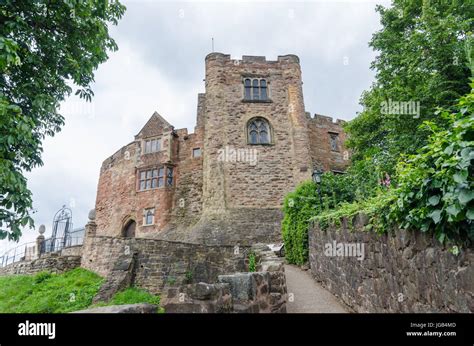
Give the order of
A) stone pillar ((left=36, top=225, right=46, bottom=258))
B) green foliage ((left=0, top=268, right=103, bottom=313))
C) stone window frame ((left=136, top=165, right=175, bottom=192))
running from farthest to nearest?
stone window frame ((left=136, top=165, right=175, bottom=192)) < stone pillar ((left=36, top=225, right=46, bottom=258)) < green foliage ((left=0, top=268, right=103, bottom=313))

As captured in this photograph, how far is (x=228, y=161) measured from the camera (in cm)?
1911

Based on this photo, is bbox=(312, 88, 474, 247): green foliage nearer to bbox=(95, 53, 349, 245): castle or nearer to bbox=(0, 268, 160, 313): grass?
bbox=(0, 268, 160, 313): grass

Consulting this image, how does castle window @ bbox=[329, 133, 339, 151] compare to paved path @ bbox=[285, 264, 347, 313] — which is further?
castle window @ bbox=[329, 133, 339, 151]

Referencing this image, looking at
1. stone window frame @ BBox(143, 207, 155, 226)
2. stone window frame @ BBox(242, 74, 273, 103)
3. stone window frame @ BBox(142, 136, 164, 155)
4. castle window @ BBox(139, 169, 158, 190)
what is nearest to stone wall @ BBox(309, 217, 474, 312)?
stone window frame @ BBox(242, 74, 273, 103)

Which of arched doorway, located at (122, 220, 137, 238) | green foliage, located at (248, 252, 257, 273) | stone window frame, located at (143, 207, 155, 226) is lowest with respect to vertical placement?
green foliage, located at (248, 252, 257, 273)

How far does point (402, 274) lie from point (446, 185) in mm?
1879

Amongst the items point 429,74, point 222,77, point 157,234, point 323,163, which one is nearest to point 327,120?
point 323,163

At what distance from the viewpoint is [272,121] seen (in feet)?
66.0

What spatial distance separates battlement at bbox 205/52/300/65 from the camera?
21.0 metres

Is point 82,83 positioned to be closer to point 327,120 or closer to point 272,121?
point 272,121

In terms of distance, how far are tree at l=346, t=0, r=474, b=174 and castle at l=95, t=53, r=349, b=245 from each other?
7277 mm

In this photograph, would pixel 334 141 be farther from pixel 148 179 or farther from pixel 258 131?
pixel 148 179
